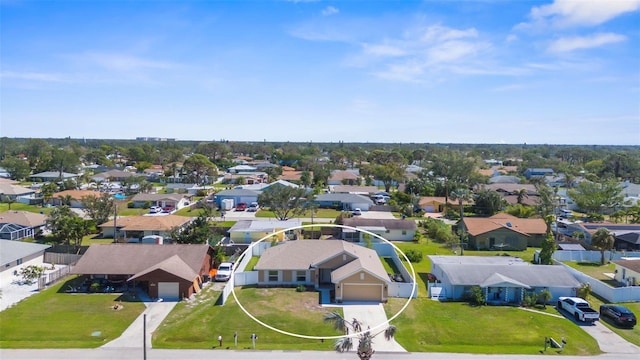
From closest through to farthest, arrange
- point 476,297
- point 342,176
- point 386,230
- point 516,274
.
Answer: point 476,297
point 516,274
point 386,230
point 342,176

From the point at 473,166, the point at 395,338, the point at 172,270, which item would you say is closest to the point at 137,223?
the point at 172,270

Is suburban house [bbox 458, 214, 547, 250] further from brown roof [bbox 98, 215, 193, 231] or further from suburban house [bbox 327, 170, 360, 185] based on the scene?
suburban house [bbox 327, 170, 360, 185]

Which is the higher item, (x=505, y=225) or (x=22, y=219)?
(x=505, y=225)

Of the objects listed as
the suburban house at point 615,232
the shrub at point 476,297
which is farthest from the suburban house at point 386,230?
the suburban house at point 615,232

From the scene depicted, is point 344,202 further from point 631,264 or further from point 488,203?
point 631,264

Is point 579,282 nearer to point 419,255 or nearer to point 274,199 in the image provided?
point 419,255

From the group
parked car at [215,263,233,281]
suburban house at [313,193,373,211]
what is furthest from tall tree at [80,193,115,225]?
suburban house at [313,193,373,211]

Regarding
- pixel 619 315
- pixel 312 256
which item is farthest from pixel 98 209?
pixel 619 315
